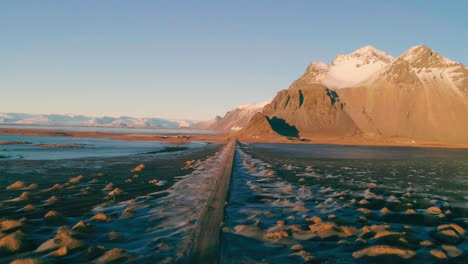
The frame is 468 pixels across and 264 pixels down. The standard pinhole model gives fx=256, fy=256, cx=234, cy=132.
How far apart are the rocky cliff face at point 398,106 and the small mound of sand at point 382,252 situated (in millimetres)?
136437

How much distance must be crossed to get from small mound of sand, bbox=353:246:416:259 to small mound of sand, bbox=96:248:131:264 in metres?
7.23

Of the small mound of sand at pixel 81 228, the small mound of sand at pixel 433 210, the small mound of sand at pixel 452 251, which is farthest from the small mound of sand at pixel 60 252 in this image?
the small mound of sand at pixel 433 210

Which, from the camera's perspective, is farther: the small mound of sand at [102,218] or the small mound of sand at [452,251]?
the small mound of sand at [102,218]

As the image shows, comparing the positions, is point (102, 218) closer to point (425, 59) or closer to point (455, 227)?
point (455, 227)

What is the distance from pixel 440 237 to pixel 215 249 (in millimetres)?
8961

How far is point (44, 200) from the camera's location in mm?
14305

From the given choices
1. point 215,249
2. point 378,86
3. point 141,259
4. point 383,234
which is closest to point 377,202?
point 383,234

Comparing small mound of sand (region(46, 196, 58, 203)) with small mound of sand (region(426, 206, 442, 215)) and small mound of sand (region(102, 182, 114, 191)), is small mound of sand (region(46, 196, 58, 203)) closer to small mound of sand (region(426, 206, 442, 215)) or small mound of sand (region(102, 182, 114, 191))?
small mound of sand (region(102, 182, 114, 191))

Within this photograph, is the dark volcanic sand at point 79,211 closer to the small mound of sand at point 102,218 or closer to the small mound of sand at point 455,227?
the small mound of sand at point 102,218

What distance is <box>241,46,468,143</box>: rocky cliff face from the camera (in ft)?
486

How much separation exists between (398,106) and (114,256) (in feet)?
629

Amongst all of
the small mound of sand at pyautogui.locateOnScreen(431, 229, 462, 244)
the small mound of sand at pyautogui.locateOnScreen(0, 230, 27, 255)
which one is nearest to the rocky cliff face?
the small mound of sand at pyautogui.locateOnScreen(431, 229, 462, 244)

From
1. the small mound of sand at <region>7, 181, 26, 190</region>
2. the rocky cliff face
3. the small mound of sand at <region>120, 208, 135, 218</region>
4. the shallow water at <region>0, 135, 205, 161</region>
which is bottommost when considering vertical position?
the shallow water at <region>0, 135, 205, 161</region>

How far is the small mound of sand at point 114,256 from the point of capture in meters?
7.57
